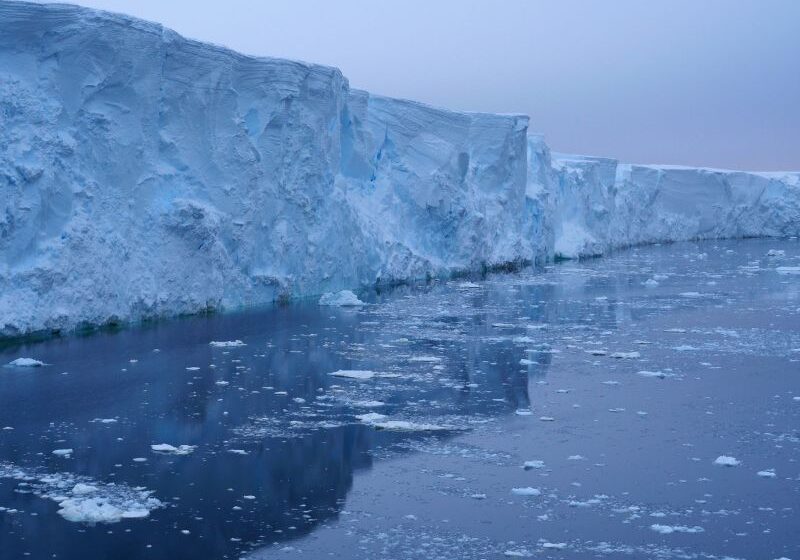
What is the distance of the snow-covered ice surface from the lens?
14.6 ft

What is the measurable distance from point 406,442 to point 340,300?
327 inches

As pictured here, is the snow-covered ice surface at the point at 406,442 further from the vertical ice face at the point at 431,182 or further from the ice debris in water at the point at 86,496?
the vertical ice face at the point at 431,182

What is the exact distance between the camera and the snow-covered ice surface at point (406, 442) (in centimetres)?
444

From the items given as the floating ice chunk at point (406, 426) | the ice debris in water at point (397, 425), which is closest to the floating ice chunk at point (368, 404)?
the ice debris in water at point (397, 425)

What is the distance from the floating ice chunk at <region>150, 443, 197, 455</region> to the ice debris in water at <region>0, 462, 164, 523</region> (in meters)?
0.68

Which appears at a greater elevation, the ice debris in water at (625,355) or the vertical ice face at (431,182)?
the vertical ice face at (431,182)

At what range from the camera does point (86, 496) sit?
496 centimetres

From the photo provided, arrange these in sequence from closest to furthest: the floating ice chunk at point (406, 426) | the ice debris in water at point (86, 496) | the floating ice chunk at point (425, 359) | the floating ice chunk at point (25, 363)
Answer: the ice debris in water at point (86, 496), the floating ice chunk at point (406, 426), the floating ice chunk at point (25, 363), the floating ice chunk at point (425, 359)

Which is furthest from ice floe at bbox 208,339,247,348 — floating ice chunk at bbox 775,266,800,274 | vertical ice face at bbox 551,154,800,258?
vertical ice face at bbox 551,154,800,258

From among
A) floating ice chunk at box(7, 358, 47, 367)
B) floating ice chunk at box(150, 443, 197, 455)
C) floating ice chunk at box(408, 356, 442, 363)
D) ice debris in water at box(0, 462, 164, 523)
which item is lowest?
ice debris in water at box(0, 462, 164, 523)

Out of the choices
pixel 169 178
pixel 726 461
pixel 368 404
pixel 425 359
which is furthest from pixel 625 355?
pixel 169 178

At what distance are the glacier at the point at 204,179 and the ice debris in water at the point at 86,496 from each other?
15.9 ft

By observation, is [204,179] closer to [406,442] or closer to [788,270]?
[406,442]

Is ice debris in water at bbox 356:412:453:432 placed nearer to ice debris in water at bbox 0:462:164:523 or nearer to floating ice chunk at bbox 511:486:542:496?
floating ice chunk at bbox 511:486:542:496
